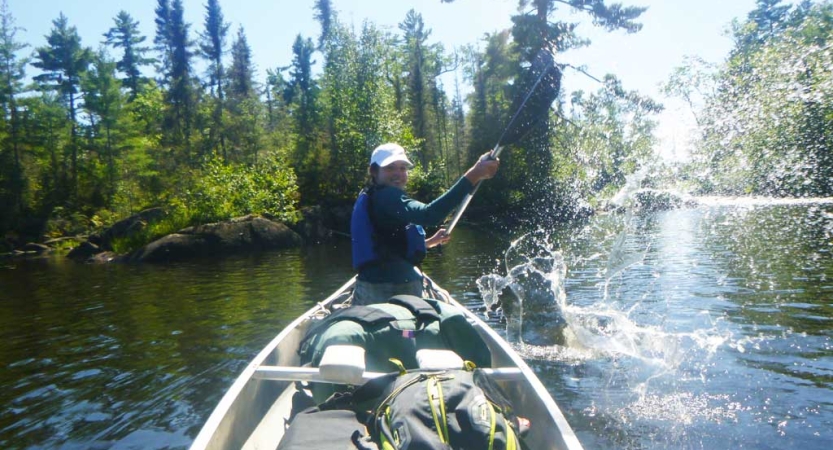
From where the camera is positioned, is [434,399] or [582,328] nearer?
[434,399]

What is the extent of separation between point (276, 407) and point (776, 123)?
22.2 metres

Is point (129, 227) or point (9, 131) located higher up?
point (9, 131)

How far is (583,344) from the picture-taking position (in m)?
6.61

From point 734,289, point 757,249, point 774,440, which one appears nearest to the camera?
point 774,440

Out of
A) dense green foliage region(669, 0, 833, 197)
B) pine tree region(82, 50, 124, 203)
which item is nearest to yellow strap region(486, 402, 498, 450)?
dense green foliage region(669, 0, 833, 197)

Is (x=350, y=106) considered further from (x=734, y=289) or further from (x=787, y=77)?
(x=734, y=289)

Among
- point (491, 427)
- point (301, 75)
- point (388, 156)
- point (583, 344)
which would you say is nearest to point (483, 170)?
point (388, 156)

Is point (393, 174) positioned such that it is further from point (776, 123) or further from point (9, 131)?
point (9, 131)

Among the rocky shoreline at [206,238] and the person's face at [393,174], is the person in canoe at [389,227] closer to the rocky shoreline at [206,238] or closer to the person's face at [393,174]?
the person's face at [393,174]

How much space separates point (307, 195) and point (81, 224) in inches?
547

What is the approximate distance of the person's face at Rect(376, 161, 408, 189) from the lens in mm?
4293

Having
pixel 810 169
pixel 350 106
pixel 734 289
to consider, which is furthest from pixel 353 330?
pixel 350 106

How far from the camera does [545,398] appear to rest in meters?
2.92

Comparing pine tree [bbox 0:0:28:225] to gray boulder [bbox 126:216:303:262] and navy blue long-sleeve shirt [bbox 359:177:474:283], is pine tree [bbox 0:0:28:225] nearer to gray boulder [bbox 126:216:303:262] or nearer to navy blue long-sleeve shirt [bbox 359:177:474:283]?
gray boulder [bbox 126:216:303:262]
